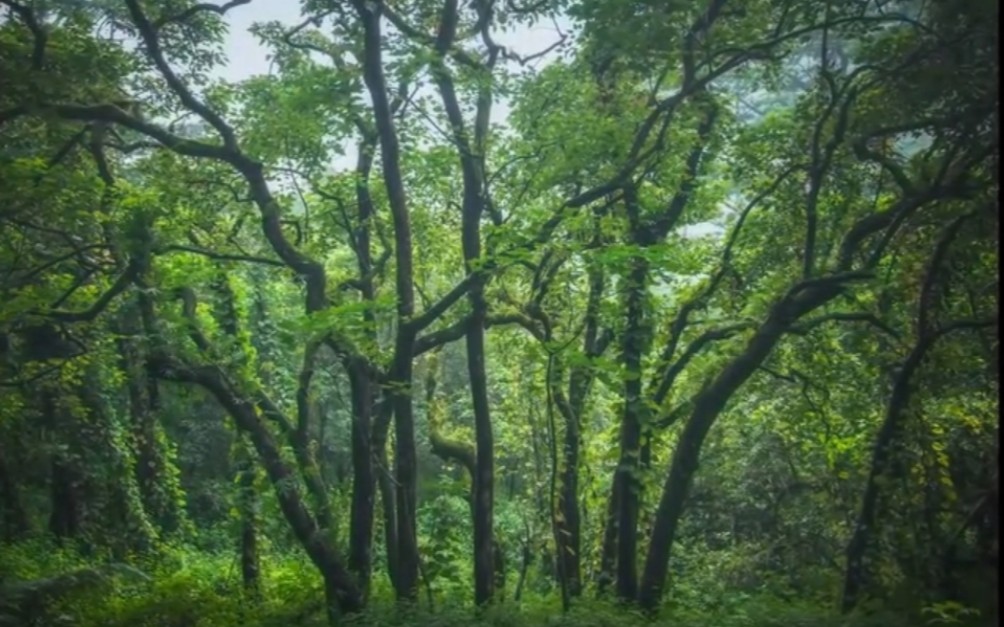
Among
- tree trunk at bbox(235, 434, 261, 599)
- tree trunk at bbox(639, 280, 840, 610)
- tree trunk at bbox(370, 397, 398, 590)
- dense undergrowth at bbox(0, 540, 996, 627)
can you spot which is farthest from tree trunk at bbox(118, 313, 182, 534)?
tree trunk at bbox(639, 280, 840, 610)

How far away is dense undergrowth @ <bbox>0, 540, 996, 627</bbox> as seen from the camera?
8586 mm

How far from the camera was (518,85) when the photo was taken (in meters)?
10.7

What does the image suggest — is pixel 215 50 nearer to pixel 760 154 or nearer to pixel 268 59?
pixel 268 59

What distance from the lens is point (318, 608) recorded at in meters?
10.6

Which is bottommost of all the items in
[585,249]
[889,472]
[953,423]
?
[889,472]

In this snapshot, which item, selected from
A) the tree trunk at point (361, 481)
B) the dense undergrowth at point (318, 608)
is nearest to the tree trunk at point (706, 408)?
the dense undergrowth at point (318, 608)

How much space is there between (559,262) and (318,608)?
4390 mm

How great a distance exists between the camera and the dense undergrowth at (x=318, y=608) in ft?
28.2

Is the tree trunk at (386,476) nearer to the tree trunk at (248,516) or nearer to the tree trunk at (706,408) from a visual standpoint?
the tree trunk at (248,516)

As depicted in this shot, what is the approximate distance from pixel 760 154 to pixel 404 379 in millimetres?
4289

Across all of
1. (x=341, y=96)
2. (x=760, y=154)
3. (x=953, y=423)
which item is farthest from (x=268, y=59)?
(x=953, y=423)

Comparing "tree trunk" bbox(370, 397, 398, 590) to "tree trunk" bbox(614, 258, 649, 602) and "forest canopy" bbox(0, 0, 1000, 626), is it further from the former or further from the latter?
"tree trunk" bbox(614, 258, 649, 602)

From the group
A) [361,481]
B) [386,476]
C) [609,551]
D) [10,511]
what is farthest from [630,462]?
[10,511]

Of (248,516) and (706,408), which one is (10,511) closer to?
(248,516)
